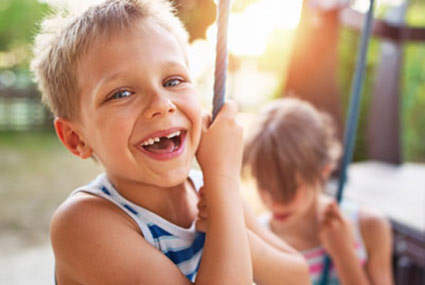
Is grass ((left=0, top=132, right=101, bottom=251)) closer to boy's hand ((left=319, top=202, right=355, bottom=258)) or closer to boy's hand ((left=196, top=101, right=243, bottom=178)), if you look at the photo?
boy's hand ((left=319, top=202, right=355, bottom=258))

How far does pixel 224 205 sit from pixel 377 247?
2.47 feet

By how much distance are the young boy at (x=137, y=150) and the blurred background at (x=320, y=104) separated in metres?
0.09

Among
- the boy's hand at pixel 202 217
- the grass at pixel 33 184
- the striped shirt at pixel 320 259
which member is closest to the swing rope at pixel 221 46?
the boy's hand at pixel 202 217

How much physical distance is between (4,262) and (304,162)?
2298 mm

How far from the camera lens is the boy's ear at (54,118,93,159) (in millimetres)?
595

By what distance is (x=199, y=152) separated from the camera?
1.84 feet

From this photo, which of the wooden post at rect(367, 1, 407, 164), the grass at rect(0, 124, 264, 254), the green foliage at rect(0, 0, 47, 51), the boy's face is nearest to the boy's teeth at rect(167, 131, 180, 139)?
the boy's face

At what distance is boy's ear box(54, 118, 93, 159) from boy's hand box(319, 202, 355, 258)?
2.08 ft

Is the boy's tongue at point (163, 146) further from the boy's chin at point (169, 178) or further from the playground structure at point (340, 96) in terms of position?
the playground structure at point (340, 96)

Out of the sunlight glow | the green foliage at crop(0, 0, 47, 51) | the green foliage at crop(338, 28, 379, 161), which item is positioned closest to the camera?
the sunlight glow

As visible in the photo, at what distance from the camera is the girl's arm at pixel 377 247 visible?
3.50 ft

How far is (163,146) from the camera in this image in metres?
0.54

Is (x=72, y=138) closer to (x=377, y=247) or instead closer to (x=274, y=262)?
(x=274, y=262)

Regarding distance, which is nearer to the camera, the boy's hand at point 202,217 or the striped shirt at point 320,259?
the boy's hand at point 202,217
